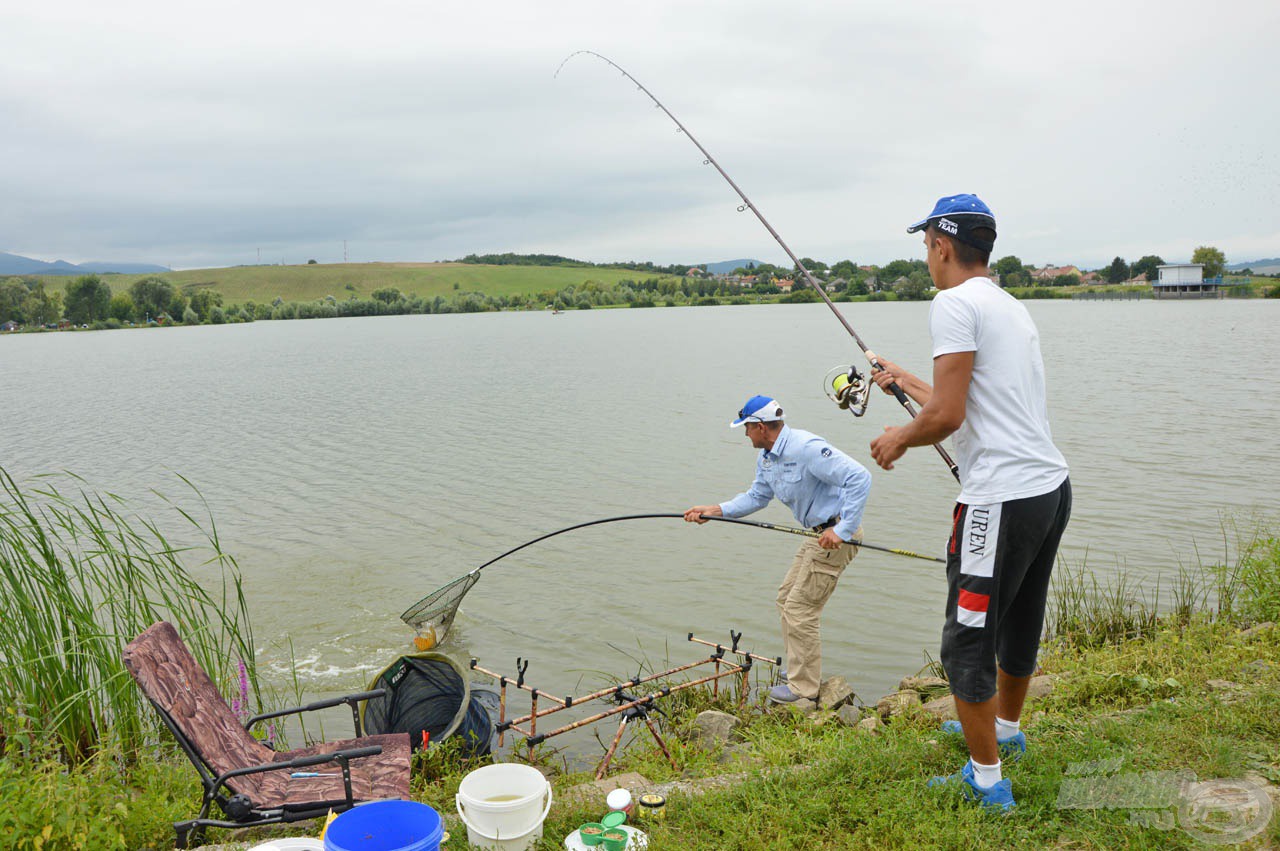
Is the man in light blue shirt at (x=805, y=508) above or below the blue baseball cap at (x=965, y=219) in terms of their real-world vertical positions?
below

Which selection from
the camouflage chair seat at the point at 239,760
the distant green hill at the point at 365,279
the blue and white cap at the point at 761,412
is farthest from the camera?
the distant green hill at the point at 365,279

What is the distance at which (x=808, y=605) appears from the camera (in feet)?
18.8

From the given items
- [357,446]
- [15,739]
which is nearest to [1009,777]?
[15,739]

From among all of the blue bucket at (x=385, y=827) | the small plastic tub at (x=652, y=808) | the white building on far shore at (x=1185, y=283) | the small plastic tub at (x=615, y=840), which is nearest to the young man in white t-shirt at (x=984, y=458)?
the small plastic tub at (x=652, y=808)

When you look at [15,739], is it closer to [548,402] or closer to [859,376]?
[859,376]

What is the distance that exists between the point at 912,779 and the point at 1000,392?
159 cm

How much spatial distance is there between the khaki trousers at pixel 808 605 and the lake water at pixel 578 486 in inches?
31.7

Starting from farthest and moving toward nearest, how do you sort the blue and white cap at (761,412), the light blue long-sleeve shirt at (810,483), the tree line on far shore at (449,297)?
the tree line on far shore at (449,297) < the blue and white cap at (761,412) < the light blue long-sleeve shirt at (810,483)

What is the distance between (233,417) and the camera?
808 inches

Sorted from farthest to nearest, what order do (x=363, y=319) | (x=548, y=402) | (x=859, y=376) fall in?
(x=363, y=319)
(x=548, y=402)
(x=859, y=376)

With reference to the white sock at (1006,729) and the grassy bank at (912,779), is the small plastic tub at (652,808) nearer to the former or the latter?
the grassy bank at (912,779)

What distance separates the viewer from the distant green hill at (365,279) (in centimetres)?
10194

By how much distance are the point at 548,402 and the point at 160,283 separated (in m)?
79.0

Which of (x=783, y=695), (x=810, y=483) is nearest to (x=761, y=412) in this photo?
(x=810, y=483)
